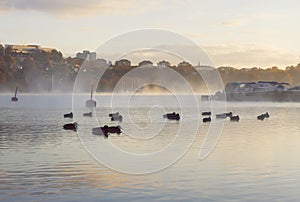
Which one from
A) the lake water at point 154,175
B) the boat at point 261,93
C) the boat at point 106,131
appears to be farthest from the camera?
the boat at point 261,93

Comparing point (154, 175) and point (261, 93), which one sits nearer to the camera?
point (154, 175)

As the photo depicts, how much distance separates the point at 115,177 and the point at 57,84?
178 m

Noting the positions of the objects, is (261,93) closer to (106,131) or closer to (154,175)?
(106,131)

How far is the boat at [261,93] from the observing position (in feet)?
513

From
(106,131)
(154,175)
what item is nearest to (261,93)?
(106,131)

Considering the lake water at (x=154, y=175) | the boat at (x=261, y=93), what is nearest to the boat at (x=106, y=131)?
the lake water at (x=154, y=175)

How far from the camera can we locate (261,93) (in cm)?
16388

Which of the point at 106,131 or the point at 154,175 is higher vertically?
the point at 106,131

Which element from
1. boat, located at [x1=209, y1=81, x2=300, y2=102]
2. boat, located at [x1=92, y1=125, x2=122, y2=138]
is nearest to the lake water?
boat, located at [x1=92, y1=125, x2=122, y2=138]

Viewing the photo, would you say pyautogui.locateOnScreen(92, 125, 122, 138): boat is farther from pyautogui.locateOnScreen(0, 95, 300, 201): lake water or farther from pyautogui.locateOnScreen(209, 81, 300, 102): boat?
pyautogui.locateOnScreen(209, 81, 300, 102): boat

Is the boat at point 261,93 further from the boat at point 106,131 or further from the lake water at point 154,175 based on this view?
the lake water at point 154,175

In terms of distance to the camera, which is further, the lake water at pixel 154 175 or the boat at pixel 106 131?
the boat at pixel 106 131

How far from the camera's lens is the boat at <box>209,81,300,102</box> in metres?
156

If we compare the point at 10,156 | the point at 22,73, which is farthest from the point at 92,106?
the point at 22,73
